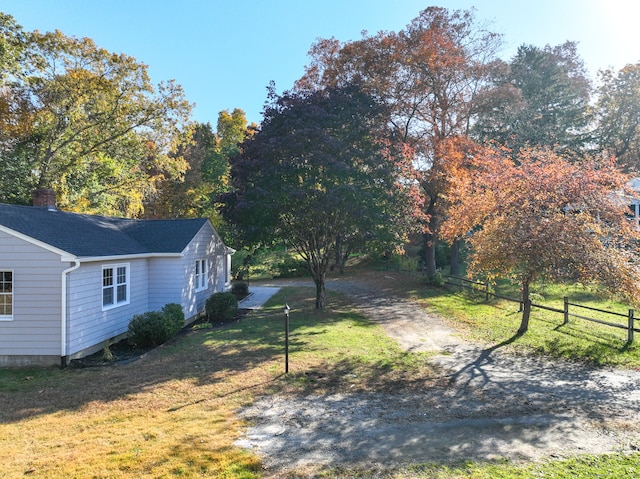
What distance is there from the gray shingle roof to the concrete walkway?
5319 millimetres

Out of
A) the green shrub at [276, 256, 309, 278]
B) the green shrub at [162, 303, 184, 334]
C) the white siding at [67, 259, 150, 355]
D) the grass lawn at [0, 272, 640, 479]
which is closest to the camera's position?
the grass lawn at [0, 272, 640, 479]

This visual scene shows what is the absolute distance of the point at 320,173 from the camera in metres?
16.0

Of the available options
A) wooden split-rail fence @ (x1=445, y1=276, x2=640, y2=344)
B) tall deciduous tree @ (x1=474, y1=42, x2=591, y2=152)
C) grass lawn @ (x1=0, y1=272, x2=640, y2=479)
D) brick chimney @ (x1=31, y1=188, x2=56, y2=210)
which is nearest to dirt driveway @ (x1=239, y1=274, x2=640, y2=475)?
grass lawn @ (x1=0, y1=272, x2=640, y2=479)

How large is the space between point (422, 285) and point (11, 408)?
885 inches

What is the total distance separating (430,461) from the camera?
17.0 feet

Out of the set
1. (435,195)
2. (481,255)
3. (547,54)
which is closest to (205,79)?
(435,195)

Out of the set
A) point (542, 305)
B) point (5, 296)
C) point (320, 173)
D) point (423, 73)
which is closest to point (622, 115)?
point (423, 73)

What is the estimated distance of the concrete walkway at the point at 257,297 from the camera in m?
20.2

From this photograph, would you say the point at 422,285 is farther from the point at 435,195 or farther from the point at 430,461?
the point at 430,461

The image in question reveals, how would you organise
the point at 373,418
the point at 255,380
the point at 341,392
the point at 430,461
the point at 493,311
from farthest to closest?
the point at 493,311
the point at 255,380
the point at 341,392
the point at 373,418
the point at 430,461

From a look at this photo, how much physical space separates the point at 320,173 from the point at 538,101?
2531 cm

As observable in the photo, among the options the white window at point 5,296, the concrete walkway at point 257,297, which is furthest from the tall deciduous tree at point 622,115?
the white window at point 5,296

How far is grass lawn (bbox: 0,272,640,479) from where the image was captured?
5.02m

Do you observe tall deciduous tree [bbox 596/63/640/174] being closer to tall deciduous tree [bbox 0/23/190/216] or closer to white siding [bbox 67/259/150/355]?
tall deciduous tree [bbox 0/23/190/216]
